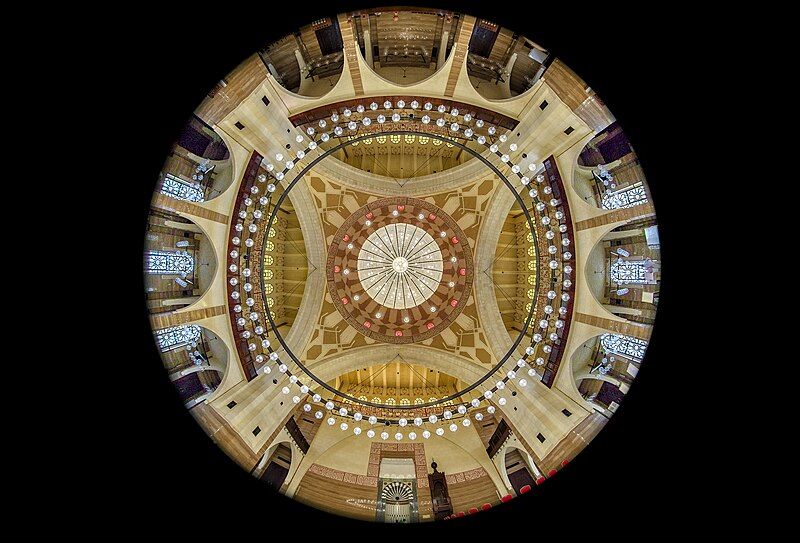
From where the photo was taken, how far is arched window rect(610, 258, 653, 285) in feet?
62.0

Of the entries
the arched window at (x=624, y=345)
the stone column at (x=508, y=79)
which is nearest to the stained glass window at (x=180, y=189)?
the stone column at (x=508, y=79)

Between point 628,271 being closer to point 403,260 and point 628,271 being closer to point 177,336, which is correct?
point 403,260

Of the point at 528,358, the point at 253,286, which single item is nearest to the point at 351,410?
the point at 253,286

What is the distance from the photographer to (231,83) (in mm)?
16359

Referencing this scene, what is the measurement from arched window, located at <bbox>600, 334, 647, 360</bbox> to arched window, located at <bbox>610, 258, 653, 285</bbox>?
2.50 m

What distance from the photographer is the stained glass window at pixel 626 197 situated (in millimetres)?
17453

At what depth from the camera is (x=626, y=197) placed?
18156 mm

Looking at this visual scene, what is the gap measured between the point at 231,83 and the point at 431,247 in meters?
11.6

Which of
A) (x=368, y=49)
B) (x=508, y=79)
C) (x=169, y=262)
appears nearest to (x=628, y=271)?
(x=508, y=79)

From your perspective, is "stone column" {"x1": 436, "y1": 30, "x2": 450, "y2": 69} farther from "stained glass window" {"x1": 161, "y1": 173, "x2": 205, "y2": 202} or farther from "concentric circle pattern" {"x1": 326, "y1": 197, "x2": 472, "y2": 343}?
"stained glass window" {"x1": 161, "y1": 173, "x2": 205, "y2": 202}

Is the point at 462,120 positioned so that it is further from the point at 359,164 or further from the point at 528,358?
the point at 528,358

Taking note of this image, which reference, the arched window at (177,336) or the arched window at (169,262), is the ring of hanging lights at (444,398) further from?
the arched window at (177,336)

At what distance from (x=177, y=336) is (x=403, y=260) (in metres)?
11.0

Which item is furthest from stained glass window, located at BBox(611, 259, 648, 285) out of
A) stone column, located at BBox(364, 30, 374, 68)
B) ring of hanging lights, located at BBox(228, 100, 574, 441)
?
stone column, located at BBox(364, 30, 374, 68)
